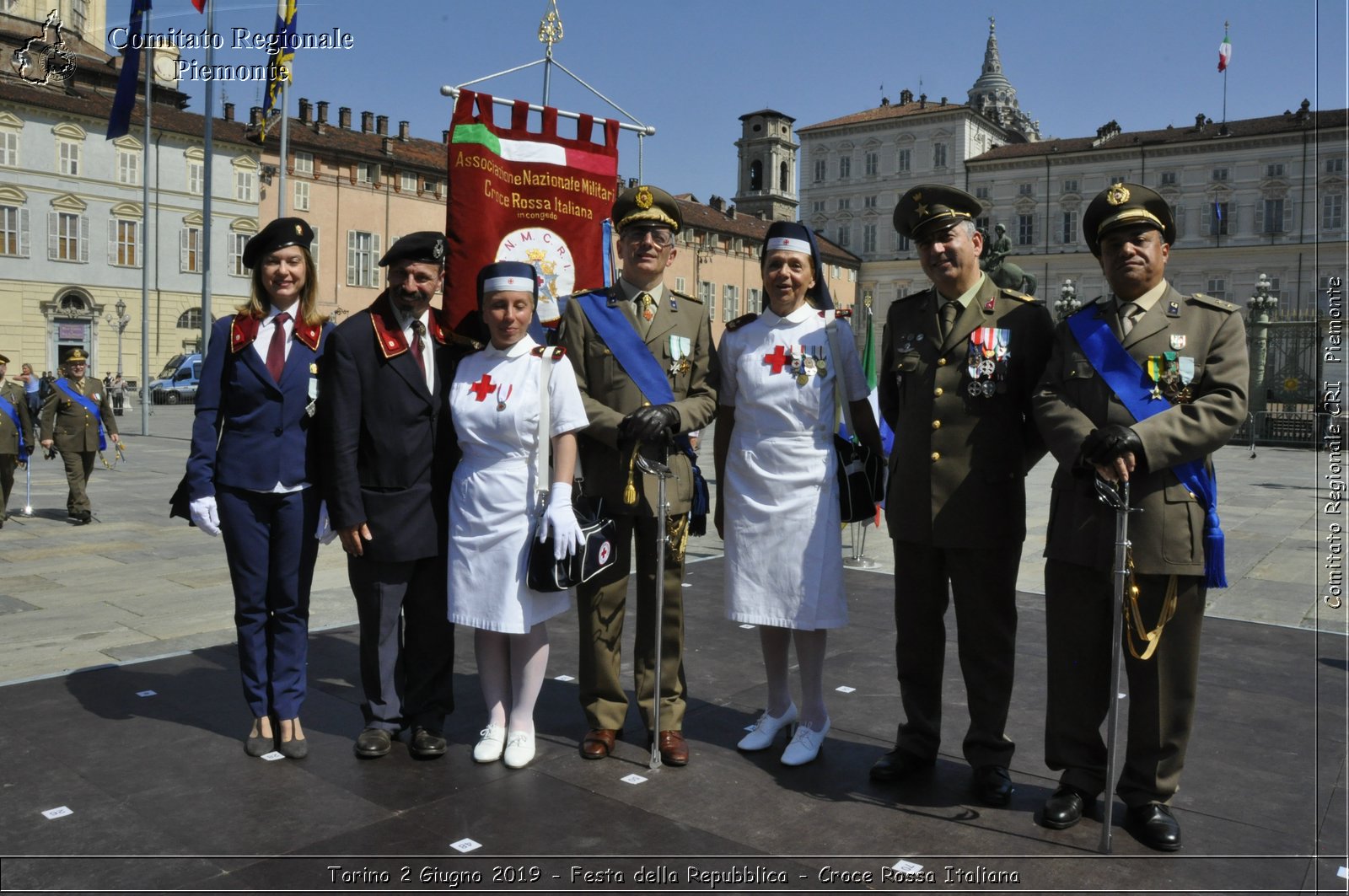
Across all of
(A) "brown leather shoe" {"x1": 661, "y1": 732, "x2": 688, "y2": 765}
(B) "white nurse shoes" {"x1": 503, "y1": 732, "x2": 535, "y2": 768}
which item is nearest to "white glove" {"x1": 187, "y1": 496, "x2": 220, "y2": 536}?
(B) "white nurse shoes" {"x1": 503, "y1": 732, "x2": 535, "y2": 768}

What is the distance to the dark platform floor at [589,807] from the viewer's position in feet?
10.8

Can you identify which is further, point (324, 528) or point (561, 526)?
point (324, 528)

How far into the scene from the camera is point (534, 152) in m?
5.93

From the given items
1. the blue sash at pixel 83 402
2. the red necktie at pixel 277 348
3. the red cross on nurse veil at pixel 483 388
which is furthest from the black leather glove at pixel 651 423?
the blue sash at pixel 83 402

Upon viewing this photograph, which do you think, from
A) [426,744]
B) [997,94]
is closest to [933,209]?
[426,744]

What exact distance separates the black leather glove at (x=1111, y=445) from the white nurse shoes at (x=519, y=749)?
2.33 metres

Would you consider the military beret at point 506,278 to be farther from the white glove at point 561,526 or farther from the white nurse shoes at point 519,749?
the white nurse shoes at point 519,749

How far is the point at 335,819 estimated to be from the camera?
367 cm

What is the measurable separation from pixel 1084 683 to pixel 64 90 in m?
48.5

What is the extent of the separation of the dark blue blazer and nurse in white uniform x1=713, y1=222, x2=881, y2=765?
1713 millimetres

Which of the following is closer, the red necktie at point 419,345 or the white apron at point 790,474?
the white apron at point 790,474

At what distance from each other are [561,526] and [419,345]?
0.98m

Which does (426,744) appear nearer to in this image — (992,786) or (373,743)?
(373,743)

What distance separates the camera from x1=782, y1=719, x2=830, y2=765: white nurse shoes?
4234 mm
